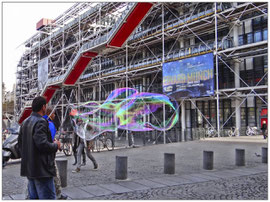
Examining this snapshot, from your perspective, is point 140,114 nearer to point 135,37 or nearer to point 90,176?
point 90,176

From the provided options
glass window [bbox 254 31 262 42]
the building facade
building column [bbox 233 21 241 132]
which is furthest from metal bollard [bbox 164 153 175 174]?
glass window [bbox 254 31 262 42]

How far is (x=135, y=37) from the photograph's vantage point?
2794 centimetres

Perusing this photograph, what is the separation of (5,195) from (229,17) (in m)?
19.0

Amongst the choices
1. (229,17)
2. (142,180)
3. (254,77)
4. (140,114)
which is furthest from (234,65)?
(142,180)

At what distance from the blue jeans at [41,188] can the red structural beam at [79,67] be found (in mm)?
21727

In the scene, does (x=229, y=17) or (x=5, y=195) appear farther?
(x=229, y=17)

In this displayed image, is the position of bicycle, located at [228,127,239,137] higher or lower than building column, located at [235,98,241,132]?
lower

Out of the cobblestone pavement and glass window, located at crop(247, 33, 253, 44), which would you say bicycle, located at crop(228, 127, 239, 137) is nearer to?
glass window, located at crop(247, 33, 253, 44)

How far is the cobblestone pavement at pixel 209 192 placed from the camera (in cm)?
580

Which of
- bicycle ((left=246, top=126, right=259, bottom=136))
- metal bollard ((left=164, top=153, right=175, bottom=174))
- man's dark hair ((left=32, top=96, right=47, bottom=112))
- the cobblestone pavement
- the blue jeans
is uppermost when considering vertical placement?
man's dark hair ((left=32, top=96, right=47, bottom=112))

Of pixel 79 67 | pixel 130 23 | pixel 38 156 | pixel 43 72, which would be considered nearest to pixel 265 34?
pixel 130 23

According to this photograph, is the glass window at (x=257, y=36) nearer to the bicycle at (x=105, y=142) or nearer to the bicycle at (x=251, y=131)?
the bicycle at (x=251, y=131)

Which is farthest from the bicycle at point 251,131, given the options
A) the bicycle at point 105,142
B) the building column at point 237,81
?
the bicycle at point 105,142

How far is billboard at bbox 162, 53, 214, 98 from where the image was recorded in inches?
814
